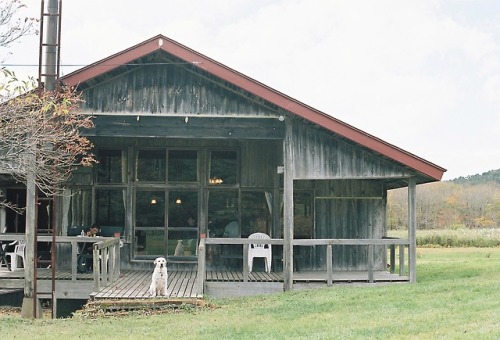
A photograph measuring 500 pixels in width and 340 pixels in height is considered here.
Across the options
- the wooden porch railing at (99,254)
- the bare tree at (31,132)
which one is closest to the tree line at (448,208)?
the wooden porch railing at (99,254)

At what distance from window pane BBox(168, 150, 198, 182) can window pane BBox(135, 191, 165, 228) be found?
0.56m

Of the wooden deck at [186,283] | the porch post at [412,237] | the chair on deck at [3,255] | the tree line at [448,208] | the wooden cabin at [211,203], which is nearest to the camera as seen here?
the wooden deck at [186,283]

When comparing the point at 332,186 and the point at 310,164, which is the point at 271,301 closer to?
the point at 310,164

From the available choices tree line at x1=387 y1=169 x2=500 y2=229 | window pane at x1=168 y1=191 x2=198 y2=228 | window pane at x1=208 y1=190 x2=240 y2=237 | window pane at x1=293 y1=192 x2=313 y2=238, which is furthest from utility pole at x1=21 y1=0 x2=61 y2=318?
tree line at x1=387 y1=169 x2=500 y2=229

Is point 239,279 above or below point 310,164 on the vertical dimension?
below

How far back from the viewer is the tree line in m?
64.7

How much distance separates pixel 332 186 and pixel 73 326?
849 centimetres

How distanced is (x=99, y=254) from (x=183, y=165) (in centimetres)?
410

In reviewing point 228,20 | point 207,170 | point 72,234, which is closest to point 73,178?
point 72,234

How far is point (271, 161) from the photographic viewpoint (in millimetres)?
17922

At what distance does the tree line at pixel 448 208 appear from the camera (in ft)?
212

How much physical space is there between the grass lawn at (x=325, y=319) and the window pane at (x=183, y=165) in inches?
176

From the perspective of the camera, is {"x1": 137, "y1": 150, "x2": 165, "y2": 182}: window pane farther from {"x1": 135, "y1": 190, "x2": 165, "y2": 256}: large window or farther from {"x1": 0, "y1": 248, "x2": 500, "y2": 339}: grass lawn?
{"x1": 0, "y1": 248, "x2": 500, "y2": 339}: grass lawn

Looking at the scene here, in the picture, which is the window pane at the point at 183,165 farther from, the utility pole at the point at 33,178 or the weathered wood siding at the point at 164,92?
the utility pole at the point at 33,178
